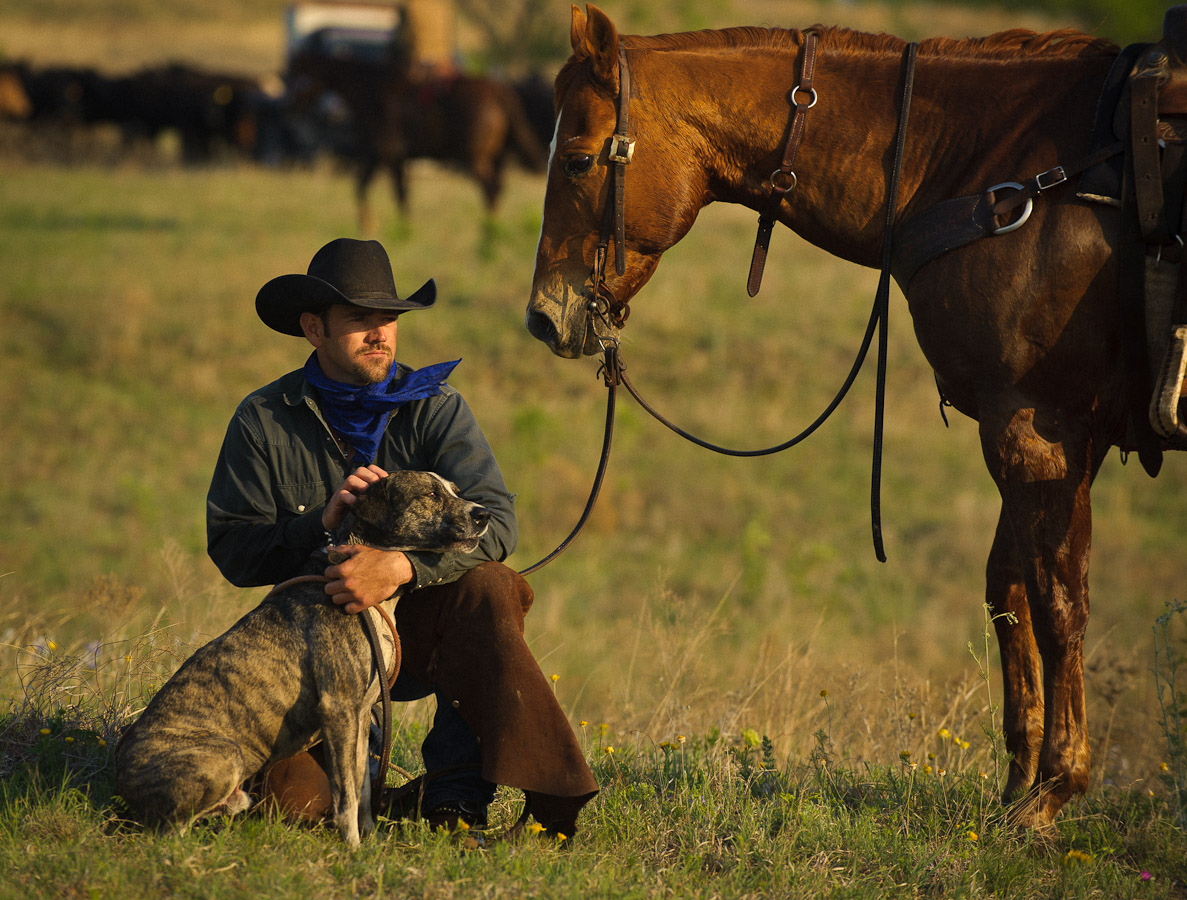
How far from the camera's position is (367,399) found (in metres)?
3.59

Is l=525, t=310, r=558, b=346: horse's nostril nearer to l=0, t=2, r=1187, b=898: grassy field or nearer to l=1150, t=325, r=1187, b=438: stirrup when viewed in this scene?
l=0, t=2, r=1187, b=898: grassy field

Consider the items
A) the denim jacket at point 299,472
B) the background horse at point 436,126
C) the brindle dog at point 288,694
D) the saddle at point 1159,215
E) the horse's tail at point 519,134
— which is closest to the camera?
the brindle dog at point 288,694

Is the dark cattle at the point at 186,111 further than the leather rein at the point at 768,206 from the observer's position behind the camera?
Yes

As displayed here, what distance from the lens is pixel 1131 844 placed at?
3.71 meters

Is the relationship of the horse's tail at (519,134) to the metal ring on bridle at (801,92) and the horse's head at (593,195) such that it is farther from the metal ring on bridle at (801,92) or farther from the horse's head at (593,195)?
the metal ring on bridle at (801,92)

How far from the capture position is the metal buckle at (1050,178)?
337 cm

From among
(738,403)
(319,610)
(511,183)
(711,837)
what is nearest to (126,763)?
(319,610)

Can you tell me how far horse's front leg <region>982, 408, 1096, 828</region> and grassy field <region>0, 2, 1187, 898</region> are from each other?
20 centimetres

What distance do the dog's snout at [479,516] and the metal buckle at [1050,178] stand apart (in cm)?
203

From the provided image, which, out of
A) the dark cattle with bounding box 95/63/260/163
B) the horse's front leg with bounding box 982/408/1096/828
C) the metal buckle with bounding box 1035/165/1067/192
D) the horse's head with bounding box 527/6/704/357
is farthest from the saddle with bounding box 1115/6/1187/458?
the dark cattle with bounding box 95/63/260/163

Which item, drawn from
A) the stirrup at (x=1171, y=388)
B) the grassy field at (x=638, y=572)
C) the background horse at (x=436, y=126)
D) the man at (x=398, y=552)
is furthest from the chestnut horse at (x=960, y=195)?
the background horse at (x=436, y=126)

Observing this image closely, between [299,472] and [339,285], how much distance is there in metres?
0.65

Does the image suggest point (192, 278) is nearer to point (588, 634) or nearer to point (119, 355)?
point (119, 355)

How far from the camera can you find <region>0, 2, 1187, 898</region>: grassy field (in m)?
3.39
